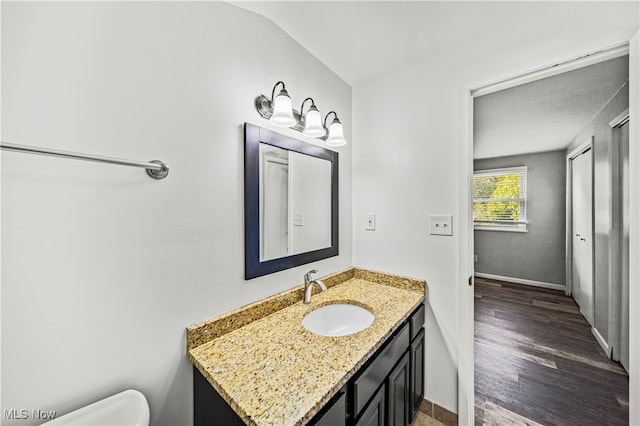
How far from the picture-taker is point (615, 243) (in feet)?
6.62

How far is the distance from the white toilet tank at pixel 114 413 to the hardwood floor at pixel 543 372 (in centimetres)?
181

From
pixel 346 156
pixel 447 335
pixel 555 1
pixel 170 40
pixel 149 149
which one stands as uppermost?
pixel 555 1

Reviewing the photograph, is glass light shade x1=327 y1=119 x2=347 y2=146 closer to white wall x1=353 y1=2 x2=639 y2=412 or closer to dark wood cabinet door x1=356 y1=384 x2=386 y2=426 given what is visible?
white wall x1=353 y1=2 x2=639 y2=412

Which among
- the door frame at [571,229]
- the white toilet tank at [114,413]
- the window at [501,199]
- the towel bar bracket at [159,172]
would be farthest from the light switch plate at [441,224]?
the window at [501,199]

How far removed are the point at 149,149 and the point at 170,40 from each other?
42cm

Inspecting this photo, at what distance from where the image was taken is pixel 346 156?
70.6 inches

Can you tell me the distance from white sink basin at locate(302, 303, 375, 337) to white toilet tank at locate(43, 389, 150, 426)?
2.28 feet

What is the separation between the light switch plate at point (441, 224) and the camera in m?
1.43

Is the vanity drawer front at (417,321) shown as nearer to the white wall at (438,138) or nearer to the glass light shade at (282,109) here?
the white wall at (438,138)

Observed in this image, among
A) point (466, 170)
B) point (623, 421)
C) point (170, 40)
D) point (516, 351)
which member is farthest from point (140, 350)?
point (516, 351)

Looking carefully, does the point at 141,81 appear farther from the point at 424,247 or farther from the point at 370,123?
the point at 424,247

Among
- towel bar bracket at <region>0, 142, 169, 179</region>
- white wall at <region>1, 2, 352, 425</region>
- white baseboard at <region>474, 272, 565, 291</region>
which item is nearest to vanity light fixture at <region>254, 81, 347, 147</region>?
white wall at <region>1, 2, 352, 425</region>

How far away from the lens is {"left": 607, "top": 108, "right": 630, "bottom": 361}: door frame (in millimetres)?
1964

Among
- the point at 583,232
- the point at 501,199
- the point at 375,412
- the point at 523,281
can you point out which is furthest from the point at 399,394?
the point at 501,199
